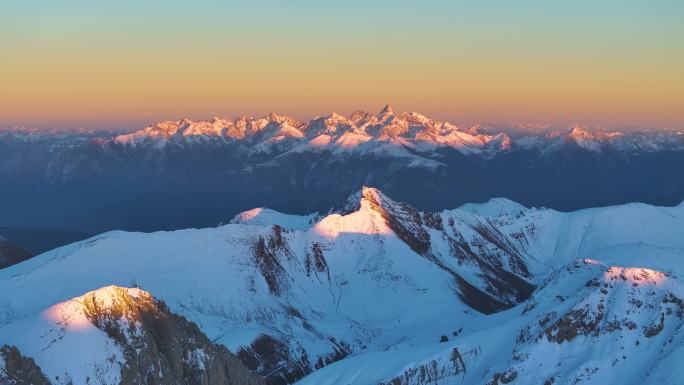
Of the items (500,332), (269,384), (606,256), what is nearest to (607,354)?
(500,332)

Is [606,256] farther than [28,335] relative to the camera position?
Yes

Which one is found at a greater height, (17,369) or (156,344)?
(17,369)

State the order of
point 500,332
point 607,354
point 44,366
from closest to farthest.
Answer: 1. point 44,366
2. point 607,354
3. point 500,332

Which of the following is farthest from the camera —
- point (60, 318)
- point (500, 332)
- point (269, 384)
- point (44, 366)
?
point (269, 384)

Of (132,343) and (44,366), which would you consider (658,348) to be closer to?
(132,343)

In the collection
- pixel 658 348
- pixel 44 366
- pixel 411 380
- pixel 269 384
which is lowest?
pixel 269 384
